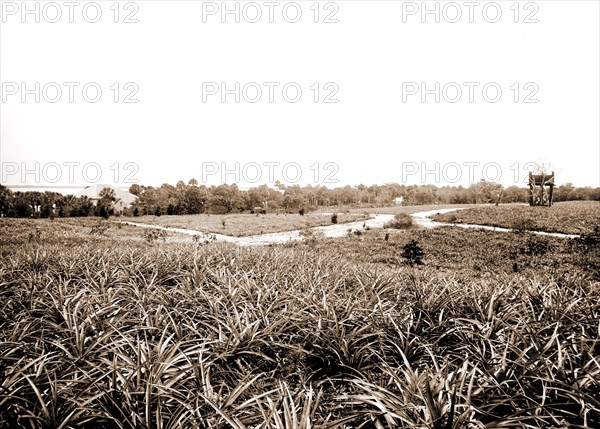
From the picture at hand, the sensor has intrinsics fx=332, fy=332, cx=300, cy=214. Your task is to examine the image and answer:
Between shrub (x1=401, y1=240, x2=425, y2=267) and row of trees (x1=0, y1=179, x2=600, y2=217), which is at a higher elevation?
row of trees (x1=0, y1=179, x2=600, y2=217)

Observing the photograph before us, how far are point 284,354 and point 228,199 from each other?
54.1m

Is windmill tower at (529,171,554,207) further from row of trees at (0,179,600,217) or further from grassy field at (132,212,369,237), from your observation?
grassy field at (132,212,369,237)

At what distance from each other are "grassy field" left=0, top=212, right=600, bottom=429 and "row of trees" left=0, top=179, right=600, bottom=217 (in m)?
28.5

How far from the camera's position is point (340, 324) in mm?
3516

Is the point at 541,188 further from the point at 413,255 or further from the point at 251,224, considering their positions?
the point at 251,224

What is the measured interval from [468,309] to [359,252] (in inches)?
397

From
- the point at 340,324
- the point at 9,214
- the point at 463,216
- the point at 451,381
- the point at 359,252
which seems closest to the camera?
the point at 451,381

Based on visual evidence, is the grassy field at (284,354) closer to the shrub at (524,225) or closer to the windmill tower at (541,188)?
the shrub at (524,225)

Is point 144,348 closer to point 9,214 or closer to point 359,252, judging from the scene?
point 359,252

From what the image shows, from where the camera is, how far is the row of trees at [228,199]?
2997 centimetres

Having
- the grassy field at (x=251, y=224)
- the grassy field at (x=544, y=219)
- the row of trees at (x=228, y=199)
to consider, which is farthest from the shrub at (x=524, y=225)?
the row of trees at (x=228, y=199)

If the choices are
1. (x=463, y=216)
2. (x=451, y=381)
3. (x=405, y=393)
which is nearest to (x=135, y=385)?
(x=405, y=393)

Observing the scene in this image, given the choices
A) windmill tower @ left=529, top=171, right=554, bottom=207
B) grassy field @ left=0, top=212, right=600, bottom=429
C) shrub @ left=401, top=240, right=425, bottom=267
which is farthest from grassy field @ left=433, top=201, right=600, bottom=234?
grassy field @ left=0, top=212, right=600, bottom=429

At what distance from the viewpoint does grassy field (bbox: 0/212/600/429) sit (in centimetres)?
215
